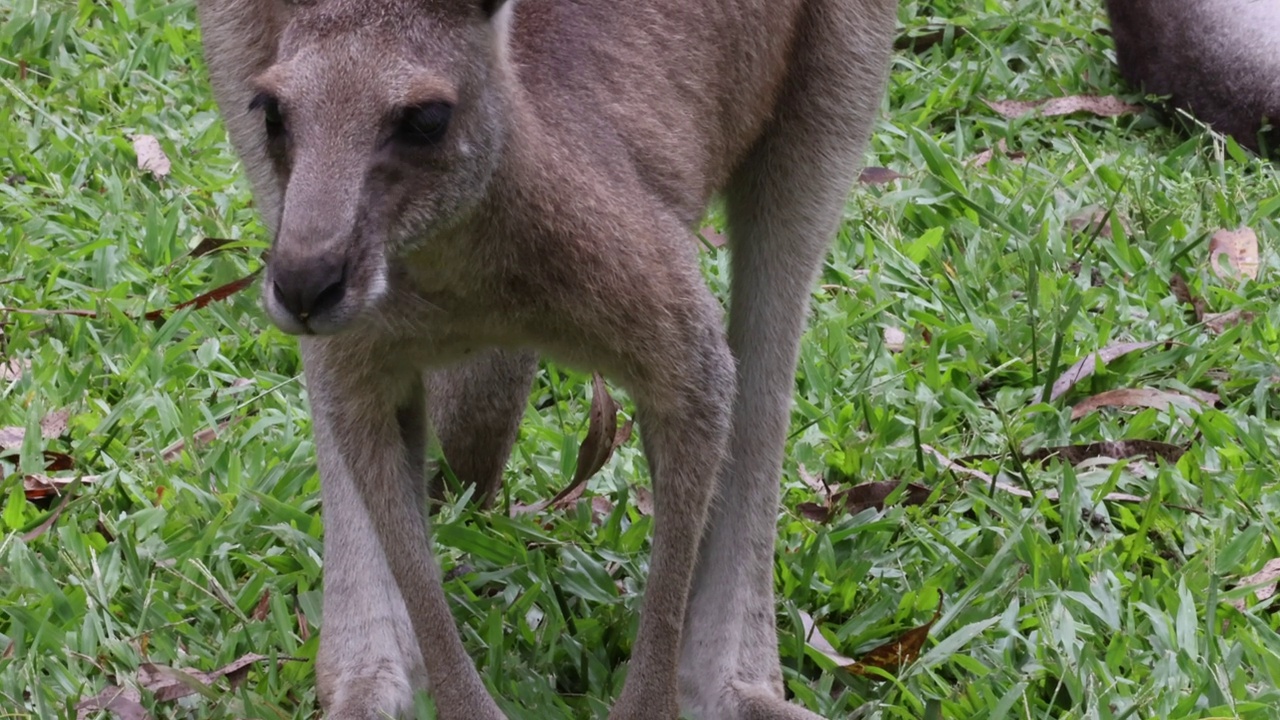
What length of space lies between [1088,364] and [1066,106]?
1.57 meters

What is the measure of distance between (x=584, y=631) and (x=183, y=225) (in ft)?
6.23

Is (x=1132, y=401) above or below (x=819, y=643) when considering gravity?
above

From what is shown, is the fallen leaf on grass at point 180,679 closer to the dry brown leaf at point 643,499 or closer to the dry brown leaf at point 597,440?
the dry brown leaf at point 597,440

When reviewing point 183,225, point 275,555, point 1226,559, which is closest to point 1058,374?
point 1226,559

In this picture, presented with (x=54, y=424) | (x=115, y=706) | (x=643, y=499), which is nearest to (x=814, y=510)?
(x=643, y=499)

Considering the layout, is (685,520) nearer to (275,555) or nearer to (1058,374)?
(275,555)

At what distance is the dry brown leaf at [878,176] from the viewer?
509cm

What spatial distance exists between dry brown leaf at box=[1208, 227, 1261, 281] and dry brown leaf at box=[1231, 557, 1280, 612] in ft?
4.31

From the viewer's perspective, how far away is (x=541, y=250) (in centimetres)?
280

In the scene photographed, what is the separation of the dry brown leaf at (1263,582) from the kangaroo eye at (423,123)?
183 cm

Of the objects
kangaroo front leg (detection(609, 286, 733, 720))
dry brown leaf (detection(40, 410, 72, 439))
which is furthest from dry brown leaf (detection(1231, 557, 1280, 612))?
dry brown leaf (detection(40, 410, 72, 439))

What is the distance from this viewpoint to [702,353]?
2.95 metres

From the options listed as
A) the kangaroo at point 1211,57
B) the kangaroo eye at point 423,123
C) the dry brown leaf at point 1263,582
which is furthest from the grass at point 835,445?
the kangaroo eye at point 423,123

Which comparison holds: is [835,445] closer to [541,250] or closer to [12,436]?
[541,250]
